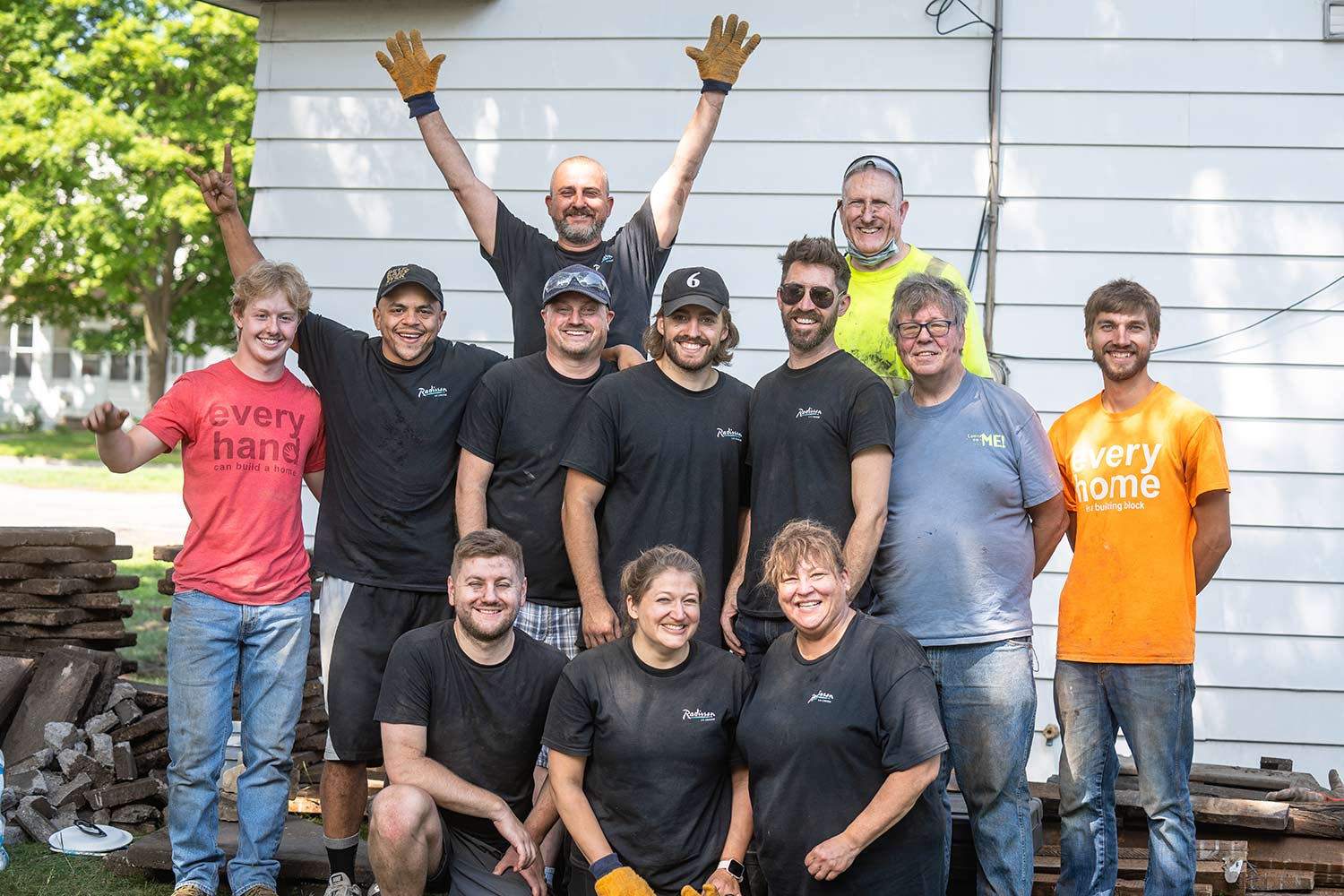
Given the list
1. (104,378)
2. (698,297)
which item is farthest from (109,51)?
(698,297)

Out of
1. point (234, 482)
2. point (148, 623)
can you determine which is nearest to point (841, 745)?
point (234, 482)

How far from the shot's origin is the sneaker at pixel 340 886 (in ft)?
13.5

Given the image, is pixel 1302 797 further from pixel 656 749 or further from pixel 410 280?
pixel 410 280

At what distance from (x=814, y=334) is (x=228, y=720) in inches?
87.8

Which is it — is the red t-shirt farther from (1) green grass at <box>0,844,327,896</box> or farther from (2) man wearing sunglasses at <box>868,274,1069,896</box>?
(2) man wearing sunglasses at <box>868,274,1069,896</box>

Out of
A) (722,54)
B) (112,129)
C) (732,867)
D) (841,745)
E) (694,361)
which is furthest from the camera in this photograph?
(112,129)

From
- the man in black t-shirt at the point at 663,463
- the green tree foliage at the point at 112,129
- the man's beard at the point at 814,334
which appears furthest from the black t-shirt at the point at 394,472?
the green tree foliage at the point at 112,129

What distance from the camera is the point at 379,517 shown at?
4.13 m

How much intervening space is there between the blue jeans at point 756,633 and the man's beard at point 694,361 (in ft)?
2.44

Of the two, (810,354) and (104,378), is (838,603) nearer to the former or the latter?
(810,354)

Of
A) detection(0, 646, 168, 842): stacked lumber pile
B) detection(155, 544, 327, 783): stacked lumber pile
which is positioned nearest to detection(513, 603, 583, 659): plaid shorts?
detection(155, 544, 327, 783): stacked lumber pile

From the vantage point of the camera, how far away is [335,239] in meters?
6.18

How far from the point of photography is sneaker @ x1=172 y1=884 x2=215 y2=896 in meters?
4.08

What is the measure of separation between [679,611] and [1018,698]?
3.27 feet
